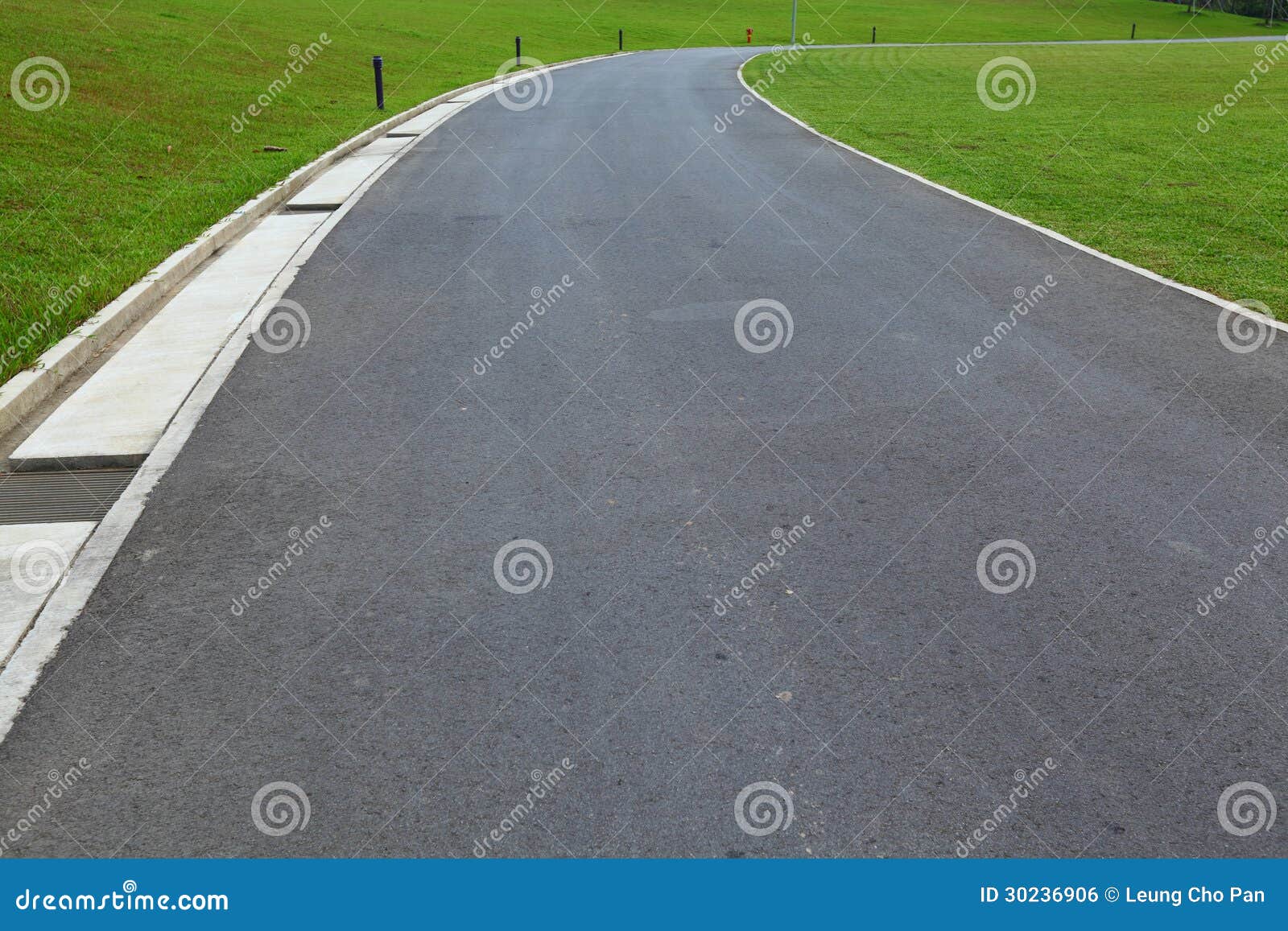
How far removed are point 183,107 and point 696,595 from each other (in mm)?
17459

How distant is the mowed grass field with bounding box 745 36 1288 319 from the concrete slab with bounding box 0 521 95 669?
9444 mm

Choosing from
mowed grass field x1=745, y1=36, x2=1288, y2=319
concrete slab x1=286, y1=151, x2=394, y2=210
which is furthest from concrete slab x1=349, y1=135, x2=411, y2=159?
mowed grass field x1=745, y1=36, x2=1288, y2=319

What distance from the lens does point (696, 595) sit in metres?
5.14

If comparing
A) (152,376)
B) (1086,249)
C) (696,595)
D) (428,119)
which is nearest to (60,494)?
(152,376)

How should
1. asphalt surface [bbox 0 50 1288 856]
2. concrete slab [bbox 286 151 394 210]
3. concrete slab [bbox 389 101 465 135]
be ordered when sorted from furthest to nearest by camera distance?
concrete slab [bbox 389 101 465 135], concrete slab [bbox 286 151 394 210], asphalt surface [bbox 0 50 1288 856]

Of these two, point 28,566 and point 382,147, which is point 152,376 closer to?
point 28,566

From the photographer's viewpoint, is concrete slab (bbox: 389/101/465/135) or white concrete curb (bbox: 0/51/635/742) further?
concrete slab (bbox: 389/101/465/135)

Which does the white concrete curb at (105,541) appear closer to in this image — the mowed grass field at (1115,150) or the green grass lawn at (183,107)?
the green grass lawn at (183,107)

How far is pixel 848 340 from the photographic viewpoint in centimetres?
873

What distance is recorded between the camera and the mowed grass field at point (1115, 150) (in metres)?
11.9

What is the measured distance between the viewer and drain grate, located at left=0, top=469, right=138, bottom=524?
238 inches

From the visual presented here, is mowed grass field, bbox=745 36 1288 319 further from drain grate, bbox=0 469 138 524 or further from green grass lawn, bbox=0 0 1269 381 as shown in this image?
drain grate, bbox=0 469 138 524

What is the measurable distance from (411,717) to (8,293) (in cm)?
693

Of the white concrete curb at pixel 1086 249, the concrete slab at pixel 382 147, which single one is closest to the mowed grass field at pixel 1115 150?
the white concrete curb at pixel 1086 249
